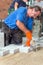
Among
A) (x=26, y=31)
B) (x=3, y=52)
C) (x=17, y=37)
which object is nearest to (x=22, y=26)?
(x=26, y=31)

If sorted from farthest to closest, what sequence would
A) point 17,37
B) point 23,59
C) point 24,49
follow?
point 17,37
point 24,49
point 23,59

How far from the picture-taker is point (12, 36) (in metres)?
2.26

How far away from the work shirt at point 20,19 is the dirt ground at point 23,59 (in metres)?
0.35

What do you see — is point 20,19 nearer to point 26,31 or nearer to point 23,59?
point 26,31

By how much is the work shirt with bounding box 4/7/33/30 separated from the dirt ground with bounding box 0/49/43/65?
35 centimetres

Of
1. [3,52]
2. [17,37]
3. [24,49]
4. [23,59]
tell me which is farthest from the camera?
[17,37]

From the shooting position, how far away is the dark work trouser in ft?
7.30

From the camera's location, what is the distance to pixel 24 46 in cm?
209

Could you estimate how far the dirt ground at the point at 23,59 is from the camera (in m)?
1.67

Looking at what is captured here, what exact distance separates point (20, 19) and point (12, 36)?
269 mm

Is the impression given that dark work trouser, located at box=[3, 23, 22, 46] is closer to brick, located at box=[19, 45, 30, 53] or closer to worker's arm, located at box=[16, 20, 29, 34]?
worker's arm, located at box=[16, 20, 29, 34]

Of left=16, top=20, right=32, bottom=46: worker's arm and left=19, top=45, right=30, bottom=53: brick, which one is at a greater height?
left=16, top=20, right=32, bottom=46: worker's arm

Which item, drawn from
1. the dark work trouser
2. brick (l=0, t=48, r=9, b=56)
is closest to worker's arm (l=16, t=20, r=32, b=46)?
the dark work trouser

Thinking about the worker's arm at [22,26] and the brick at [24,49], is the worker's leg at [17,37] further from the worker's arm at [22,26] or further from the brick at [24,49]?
the brick at [24,49]
